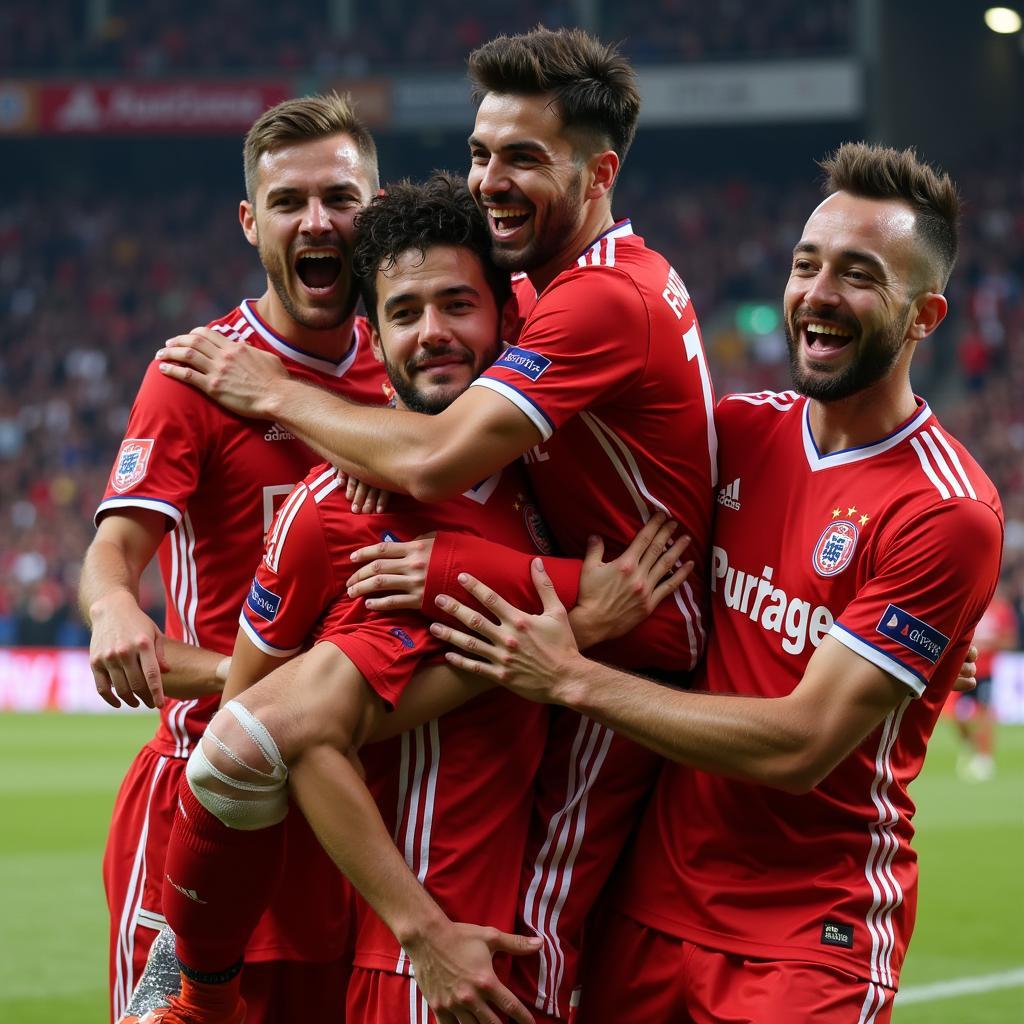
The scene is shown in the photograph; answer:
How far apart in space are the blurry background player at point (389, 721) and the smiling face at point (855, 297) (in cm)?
56

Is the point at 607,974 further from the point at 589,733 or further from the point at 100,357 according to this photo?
the point at 100,357

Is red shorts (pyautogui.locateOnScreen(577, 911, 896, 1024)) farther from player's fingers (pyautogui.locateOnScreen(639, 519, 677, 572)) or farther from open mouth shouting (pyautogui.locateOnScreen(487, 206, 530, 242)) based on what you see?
open mouth shouting (pyautogui.locateOnScreen(487, 206, 530, 242))

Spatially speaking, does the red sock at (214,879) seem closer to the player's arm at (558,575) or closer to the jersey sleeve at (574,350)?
the player's arm at (558,575)

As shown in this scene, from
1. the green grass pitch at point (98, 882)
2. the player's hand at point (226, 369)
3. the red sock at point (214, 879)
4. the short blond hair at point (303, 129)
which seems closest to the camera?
the red sock at point (214, 879)

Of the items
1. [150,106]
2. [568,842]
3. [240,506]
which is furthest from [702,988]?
[150,106]

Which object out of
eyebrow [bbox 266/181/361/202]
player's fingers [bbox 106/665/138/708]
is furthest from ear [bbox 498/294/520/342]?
player's fingers [bbox 106/665/138/708]

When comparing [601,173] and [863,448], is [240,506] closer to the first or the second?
[601,173]

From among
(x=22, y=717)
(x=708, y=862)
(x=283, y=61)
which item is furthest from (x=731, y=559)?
(x=283, y=61)

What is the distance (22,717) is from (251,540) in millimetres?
17636

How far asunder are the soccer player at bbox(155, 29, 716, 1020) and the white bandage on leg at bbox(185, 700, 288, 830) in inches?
25.3

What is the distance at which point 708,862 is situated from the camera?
12.6 ft

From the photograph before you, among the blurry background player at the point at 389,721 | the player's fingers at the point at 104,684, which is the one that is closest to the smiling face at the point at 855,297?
the blurry background player at the point at 389,721

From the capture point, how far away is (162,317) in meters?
31.1

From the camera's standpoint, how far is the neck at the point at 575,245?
13.4 ft
